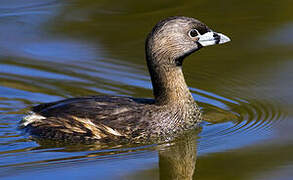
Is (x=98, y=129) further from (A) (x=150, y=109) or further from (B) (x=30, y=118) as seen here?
(B) (x=30, y=118)

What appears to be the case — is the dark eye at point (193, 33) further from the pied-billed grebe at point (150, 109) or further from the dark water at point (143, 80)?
the dark water at point (143, 80)

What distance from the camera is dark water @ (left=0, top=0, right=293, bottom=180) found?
27.8 ft

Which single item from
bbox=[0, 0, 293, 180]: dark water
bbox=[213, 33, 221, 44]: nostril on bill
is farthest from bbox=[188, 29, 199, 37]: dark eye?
bbox=[0, 0, 293, 180]: dark water

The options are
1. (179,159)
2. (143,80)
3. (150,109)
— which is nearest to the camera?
(179,159)

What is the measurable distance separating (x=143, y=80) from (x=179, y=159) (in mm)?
2778

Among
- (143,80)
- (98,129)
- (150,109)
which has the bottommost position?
(98,129)

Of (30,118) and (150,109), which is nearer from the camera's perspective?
(150,109)

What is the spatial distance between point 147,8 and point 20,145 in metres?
5.47

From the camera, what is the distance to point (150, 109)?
9.55 m

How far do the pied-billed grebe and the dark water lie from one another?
10.3 inches

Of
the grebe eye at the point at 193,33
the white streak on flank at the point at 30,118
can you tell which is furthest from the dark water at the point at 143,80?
the grebe eye at the point at 193,33

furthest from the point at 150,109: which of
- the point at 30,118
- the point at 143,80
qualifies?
the point at 143,80

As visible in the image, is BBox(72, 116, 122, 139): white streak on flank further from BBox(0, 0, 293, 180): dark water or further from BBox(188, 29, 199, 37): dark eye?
BBox(188, 29, 199, 37): dark eye

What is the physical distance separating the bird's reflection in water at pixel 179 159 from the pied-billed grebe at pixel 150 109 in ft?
0.89
